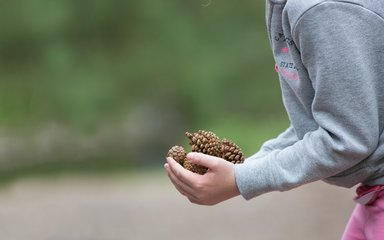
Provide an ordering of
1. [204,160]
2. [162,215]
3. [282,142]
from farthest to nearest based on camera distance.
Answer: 1. [162,215]
2. [282,142]
3. [204,160]

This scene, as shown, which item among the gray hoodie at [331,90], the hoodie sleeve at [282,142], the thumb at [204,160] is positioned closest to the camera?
the gray hoodie at [331,90]

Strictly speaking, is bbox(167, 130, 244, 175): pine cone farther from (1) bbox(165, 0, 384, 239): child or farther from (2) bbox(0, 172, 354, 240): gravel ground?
(2) bbox(0, 172, 354, 240): gravel ground

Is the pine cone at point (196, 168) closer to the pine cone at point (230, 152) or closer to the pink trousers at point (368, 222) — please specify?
the pine cone at point (230, 152)

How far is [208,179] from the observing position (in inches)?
76.1

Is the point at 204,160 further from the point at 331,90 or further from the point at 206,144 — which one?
the point at 331,90

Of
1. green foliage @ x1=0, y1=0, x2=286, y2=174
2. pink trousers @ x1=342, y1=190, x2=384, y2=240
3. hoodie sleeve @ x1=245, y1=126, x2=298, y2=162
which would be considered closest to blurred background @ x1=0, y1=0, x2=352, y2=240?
green foliage @ x1=0, y1=0, x2=286, y2=174

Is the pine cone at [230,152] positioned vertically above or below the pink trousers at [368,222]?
above

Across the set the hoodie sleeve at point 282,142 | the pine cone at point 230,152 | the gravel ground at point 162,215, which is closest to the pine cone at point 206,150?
the pine cone at point 230,152

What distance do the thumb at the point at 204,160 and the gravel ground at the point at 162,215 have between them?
9.65 feet

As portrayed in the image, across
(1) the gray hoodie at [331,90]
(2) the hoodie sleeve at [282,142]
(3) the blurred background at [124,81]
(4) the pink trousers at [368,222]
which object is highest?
(3) the blurred background at [124,81]

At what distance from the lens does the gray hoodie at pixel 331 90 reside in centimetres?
175

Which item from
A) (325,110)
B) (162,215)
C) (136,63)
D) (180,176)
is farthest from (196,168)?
(136,63)

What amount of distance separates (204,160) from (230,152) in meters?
0.11

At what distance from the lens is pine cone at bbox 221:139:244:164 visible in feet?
6.49
